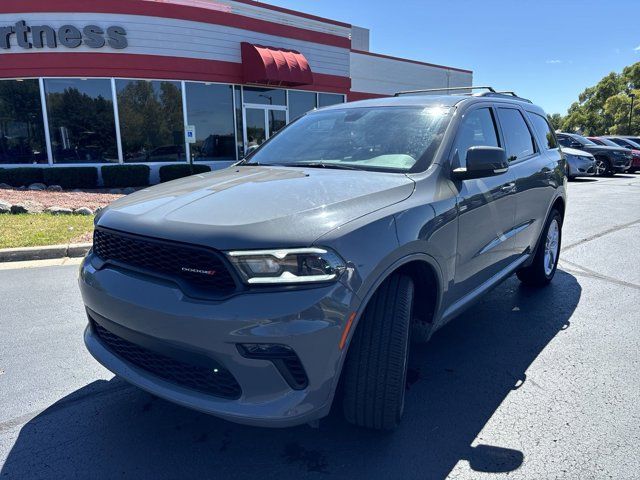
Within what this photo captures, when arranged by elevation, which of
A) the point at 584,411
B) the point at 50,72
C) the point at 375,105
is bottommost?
the point at 584,411

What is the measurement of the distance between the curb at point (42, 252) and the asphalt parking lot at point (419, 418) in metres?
2.19

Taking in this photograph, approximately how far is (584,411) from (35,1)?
15812 mm

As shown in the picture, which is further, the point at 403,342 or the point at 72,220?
the point at 72,220

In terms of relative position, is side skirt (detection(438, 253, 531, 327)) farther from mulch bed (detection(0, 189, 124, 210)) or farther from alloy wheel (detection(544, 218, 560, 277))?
mulch bed (detection(0, 189, 124, 210))

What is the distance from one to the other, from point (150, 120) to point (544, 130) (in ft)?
40.9

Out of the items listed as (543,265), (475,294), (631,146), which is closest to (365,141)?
(475,294)

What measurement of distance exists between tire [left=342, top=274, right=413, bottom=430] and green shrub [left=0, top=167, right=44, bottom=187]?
1350 cm

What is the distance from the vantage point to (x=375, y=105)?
374 centimetres

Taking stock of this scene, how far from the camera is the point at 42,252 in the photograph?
638 centimetres

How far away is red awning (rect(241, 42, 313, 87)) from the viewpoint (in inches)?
592

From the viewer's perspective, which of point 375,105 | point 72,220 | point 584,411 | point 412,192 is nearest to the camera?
point 412,192

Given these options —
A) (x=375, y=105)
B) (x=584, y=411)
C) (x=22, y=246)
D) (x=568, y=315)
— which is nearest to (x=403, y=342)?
(x=584, y=411)

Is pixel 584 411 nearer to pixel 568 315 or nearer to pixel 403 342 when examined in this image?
pixel 403 342

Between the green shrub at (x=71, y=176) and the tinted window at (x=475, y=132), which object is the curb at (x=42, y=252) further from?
the green shrub at (x=71, y=176)
